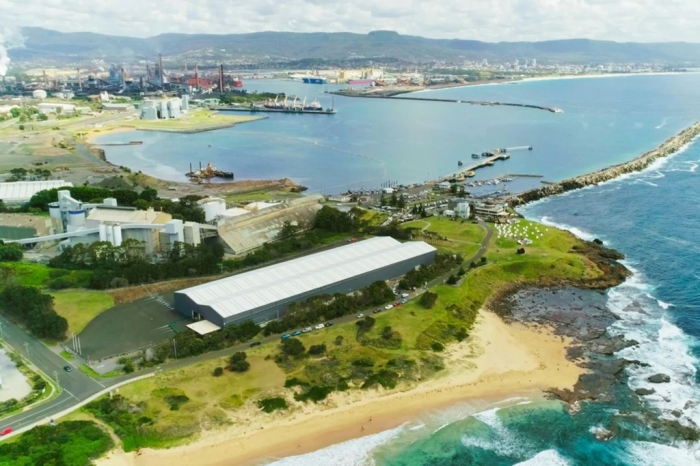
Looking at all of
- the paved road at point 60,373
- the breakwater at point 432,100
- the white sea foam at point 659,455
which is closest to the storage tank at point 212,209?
the paved road at point 60,373

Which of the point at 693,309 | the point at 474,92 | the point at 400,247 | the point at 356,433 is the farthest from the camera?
the point at 474,92

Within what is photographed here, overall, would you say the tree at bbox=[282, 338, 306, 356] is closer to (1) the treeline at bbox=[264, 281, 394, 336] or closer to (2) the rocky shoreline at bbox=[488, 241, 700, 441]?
(1) the treeline at bbox=[264, 281, 394, 336]

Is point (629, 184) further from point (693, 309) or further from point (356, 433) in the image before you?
point (356, 433)

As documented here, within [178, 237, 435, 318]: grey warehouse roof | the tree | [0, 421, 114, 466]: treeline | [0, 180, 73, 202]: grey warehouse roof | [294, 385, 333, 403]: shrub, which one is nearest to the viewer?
[0, 421, 114, 466]: treeline

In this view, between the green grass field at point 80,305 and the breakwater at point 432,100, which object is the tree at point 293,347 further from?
the breakwater at point 432,100

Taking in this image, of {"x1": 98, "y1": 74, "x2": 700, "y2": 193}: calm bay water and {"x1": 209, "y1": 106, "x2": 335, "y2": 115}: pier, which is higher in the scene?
{"x1": 209, "y1": 106, "x2": 335, "y2": 115}: pier

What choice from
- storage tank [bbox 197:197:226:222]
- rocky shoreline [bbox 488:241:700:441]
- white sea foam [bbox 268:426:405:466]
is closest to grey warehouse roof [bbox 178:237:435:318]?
rocky shoreline [bbox 488:241:700:441]

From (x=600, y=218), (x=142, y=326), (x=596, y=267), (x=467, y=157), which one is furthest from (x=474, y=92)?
(x=142, y=326)
